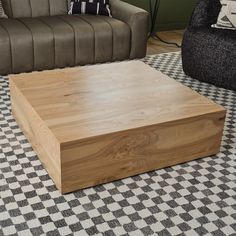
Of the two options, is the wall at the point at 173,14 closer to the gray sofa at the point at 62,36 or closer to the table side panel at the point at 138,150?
the gray sofa at the point at 62,36

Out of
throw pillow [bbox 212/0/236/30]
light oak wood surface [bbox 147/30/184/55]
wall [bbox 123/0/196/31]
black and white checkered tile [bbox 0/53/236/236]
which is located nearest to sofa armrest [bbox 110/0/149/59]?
light oak wood surface [bbox 147/30/184/55]

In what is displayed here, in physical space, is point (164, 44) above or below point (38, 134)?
below

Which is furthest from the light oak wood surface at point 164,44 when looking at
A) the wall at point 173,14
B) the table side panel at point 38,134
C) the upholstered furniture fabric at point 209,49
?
the table side panel at point 38,134

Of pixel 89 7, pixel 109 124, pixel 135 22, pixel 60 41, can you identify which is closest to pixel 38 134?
pixel 109 124

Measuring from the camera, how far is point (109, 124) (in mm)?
2006

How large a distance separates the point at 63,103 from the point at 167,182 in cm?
67

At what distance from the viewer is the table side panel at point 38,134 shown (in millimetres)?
1948

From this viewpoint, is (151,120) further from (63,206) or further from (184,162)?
(63,206)

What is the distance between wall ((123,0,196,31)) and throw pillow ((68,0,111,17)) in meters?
1.25

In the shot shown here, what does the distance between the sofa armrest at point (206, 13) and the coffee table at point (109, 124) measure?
1019 millimetres

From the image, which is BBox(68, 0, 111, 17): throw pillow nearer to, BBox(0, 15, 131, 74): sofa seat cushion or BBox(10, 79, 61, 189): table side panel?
BBox(0, 15, 131, 74): sofa seat cushion

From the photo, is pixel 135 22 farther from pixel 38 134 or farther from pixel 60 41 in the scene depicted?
pixel 38 134

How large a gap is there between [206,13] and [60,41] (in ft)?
3.90

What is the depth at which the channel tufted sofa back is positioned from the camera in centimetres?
363
